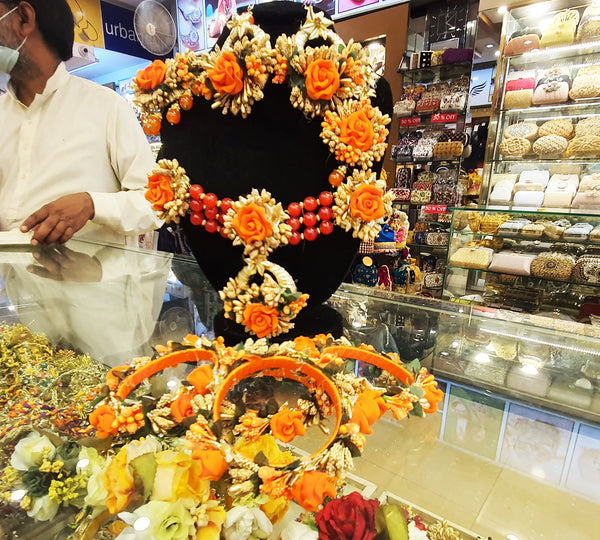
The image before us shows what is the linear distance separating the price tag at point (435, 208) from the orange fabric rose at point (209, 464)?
8.11ft


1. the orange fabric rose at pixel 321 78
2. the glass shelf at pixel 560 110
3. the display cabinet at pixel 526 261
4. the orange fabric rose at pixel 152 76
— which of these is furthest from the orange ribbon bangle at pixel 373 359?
the glass shelf at pixel 560 110

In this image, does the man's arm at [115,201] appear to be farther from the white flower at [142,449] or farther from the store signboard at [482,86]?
the store signboard at [482,86]

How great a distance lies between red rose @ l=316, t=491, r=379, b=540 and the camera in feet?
0.93

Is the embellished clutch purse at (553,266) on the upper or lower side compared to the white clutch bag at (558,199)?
lower

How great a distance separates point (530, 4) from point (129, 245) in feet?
6.84

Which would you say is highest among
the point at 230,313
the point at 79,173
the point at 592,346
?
the point at 79,173

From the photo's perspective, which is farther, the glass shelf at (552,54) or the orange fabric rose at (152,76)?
the glass shelf at (552,54)

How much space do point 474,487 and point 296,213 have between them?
1.28 ft

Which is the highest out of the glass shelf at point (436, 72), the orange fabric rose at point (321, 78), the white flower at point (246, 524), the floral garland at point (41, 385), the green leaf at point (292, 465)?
the glass shelf at point (436, 72)

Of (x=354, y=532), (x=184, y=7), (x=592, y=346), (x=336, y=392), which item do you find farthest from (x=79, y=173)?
(x=184, y=7)

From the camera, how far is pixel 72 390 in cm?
57

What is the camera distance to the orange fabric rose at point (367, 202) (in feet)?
1.73

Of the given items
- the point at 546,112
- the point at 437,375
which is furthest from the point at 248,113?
the point at 546,112

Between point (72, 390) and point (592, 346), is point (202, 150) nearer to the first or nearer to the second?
point (72, 390)
